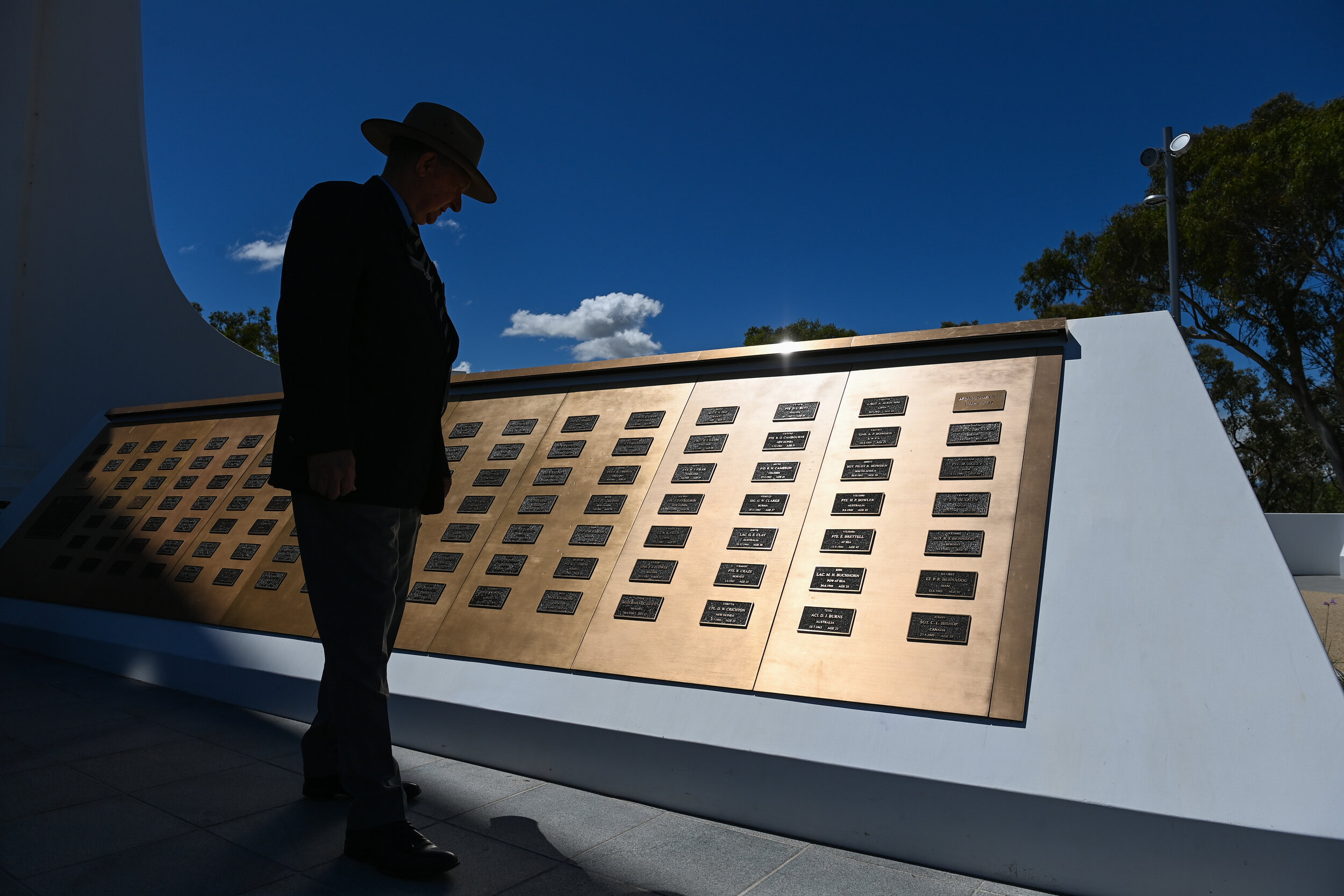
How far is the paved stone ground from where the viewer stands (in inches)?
98.1

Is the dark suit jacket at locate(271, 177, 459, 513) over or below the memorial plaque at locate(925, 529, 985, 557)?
below

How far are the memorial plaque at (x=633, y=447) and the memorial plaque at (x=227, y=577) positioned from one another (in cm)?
256

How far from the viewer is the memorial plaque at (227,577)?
523cm

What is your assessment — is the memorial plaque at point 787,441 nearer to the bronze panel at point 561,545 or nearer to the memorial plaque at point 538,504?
the bronze panel at point 561,545

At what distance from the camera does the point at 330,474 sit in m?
2.53

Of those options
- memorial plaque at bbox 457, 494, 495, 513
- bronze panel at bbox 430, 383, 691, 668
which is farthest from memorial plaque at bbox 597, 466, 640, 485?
memorial plaque at bbox 457, 494, 495, 513

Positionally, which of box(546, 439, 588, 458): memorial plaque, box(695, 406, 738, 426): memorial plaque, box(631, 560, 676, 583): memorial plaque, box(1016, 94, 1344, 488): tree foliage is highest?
box(1016, 94, 1344, 488): tree foliage

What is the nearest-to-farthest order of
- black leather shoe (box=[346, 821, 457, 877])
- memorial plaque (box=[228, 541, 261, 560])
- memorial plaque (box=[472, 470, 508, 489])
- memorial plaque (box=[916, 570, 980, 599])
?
1. black leather shoe (box=[346, 821, 457, 877])
2. memorial plaque (box=[916, 570, 980, 599])
3. memorial plaque (box=[472, 470, 508, 489])
4. memorial plaque (box=[228, 541, 261, 560])

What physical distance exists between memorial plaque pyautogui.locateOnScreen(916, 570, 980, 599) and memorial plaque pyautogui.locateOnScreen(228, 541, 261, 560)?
418cm

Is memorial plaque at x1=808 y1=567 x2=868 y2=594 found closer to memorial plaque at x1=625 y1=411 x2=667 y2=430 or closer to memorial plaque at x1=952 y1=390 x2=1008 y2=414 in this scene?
memorial plaque at x1=952 y1=390 x2=1008 y2=414

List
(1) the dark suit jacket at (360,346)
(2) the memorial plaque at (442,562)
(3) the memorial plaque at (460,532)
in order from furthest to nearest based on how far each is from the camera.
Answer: (3) the memorial plaque at (460,532), (2) the memorial plaque at (442,562), (1) the dark suit jacket at (360,346)

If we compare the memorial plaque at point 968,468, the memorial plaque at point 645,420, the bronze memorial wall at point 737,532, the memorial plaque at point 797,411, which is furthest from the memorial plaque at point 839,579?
the memorial plaque at point 645,420

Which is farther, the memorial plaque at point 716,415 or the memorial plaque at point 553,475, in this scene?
the memorial plaque at point 553,475

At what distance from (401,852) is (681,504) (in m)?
2.06
